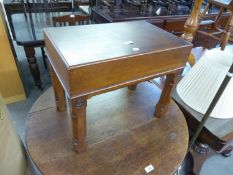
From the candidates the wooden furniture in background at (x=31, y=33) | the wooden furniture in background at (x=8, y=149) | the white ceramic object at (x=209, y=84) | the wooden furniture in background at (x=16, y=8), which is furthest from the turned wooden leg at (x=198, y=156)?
the wooden furniture in background at (x=16, y=8)

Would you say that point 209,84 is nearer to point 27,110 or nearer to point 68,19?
point 68,19

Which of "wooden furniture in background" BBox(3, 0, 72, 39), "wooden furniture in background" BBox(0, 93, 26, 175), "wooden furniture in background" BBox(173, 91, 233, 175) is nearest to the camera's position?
"wooden furniture in background" BBox(0, 93, 26, 175)

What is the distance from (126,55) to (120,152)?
0.37 metres

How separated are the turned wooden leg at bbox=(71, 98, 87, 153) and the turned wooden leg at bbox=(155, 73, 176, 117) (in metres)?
Result: 0.34

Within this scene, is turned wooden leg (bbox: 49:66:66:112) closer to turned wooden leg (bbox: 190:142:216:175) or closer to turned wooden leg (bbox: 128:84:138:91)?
turned wooden leg (bbox: 128:84:138:91)

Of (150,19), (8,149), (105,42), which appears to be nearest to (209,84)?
(105,42)

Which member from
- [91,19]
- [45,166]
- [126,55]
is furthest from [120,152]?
[91,19]

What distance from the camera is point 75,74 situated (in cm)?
44

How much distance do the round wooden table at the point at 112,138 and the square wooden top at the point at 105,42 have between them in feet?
1.20

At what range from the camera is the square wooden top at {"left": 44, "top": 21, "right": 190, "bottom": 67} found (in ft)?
1.56

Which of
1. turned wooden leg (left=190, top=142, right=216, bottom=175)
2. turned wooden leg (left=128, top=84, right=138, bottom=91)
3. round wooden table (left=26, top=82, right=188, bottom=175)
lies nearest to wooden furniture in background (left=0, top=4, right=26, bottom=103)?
round wooden table (left=26, top=82, right=188, bottom=175)

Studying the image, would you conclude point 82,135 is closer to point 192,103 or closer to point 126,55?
point 126,55

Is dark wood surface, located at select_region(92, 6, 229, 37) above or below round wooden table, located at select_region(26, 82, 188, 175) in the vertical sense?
above

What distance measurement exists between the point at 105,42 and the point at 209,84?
1.55 ft
